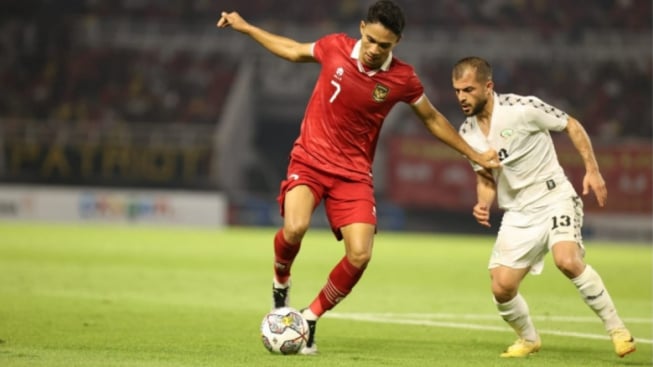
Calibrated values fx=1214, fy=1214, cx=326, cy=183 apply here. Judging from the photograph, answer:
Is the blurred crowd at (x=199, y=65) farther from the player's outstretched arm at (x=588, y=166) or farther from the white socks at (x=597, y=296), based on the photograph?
the white socks at (x=597, y=296)

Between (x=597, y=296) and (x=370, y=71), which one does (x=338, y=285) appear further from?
(x=597, y=296)

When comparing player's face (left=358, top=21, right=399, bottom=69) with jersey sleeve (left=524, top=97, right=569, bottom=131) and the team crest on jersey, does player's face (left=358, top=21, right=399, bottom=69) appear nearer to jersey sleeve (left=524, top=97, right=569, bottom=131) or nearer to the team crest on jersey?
the team crest on jersey

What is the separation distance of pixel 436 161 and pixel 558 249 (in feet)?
69.1

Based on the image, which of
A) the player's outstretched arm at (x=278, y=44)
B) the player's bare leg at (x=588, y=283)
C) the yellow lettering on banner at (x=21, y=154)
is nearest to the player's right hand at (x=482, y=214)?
the player's bare leg at (x=588, y=283)

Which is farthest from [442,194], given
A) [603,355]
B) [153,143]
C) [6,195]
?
[603,355]

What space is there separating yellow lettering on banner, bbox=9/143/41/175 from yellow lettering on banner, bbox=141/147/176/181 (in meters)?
2.60

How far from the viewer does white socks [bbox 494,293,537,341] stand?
8.42 meters

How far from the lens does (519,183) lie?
336 inches

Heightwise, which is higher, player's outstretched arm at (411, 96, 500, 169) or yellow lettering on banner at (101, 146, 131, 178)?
player's outstretched arm at (411, 96, 500, 169)

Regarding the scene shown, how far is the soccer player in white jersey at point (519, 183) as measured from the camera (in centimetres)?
829

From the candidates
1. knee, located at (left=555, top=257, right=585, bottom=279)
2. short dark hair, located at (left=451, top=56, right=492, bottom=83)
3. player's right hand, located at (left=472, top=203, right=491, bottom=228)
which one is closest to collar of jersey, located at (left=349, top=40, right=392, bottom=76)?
short dark hair, located at (left=451, top=56, right=492, bottom=83)

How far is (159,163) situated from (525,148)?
2113 cm

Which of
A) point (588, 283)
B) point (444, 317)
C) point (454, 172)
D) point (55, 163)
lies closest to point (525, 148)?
point (588, 283)

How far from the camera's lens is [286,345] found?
783 cm
